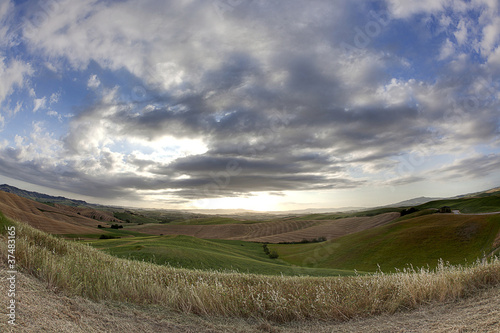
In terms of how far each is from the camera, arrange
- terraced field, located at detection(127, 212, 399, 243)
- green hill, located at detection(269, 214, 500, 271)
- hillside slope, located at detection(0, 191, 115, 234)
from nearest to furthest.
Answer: green hill, located at detection(269, 214, 500, 271) < hillside slope, located at detection(0, 191, 115, 234) < terraced field, located at detection(127, 212, 399, 243)

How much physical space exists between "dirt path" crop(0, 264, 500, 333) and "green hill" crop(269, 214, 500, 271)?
3167 cm

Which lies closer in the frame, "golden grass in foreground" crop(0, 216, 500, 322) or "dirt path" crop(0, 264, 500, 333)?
"dirt path" crop(0, 264, 500, 333)

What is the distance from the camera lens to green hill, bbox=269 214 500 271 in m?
36.4

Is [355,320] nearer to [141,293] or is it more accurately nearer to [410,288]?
[410,288]

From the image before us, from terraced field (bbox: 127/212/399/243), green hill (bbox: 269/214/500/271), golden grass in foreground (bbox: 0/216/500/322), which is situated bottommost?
terraced field (bbox: 127/212/399/243)

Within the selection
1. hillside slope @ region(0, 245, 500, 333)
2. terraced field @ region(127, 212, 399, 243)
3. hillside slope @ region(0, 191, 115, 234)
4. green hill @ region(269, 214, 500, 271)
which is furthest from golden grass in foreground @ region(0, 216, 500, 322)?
terraced field @ region(127, 212, 399, 243)

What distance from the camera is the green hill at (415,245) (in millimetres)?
36438

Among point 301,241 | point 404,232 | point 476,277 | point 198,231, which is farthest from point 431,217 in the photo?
point 198,231

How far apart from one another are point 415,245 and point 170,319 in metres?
47.6

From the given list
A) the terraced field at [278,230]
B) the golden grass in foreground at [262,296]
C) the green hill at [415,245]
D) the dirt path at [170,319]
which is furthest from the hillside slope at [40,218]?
the dirt path at [170,319]

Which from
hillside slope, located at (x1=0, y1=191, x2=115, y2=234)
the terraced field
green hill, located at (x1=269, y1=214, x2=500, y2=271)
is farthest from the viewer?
the terraced field

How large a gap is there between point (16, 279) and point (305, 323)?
599 cm

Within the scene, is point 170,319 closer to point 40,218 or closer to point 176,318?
point 176,318

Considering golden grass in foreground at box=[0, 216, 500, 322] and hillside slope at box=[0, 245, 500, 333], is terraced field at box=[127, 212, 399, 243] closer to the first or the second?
golden grass in foreground at box=[0, 216, 500, 322]
